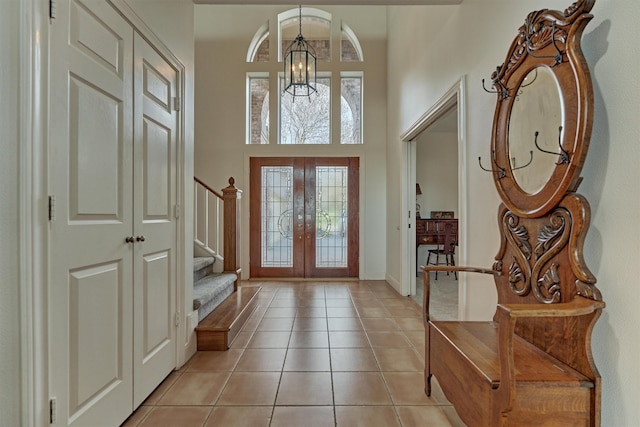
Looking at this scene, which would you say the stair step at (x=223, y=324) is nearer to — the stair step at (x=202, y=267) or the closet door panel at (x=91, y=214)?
the stair step at (x=202, y=267)

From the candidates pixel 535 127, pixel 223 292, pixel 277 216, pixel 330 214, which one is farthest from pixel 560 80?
pixel 277 216

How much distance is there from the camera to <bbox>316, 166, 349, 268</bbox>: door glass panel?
548 cm

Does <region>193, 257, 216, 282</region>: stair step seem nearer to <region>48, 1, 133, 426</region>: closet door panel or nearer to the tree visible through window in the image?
<region>48, 1, 133, 426</region>: closet door panel

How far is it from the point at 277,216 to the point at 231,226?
1.76 meters

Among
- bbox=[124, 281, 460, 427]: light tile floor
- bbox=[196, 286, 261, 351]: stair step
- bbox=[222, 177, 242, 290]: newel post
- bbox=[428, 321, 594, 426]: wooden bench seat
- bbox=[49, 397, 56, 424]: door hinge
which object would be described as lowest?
bbox=[124, 281, 460, 427]: light tile floor

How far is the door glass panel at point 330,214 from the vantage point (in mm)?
5484

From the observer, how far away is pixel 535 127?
60.1 inches

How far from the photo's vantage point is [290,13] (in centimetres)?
550

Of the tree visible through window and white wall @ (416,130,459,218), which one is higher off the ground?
the tree visible through window

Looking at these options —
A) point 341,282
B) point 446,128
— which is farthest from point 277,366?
point 446,128

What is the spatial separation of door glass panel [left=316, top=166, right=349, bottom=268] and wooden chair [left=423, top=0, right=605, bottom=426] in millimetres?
3772

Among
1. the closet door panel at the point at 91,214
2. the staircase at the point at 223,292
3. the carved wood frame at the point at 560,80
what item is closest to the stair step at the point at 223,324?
the staircase at the point at 223,292

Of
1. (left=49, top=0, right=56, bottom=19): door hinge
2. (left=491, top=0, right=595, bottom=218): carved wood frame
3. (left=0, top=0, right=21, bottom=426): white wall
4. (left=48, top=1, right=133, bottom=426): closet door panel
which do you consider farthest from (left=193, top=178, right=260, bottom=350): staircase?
(left=491, top=0, right=595, bottom=218): carved wood frame

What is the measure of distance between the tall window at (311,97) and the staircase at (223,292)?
1.74 meters
